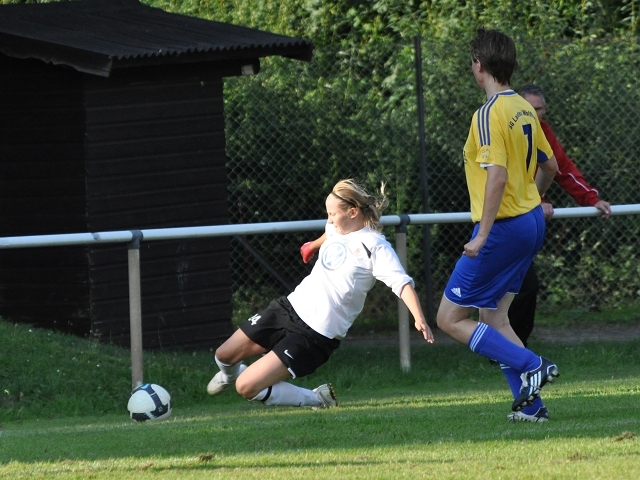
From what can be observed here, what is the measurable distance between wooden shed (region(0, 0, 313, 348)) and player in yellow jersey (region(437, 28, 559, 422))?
13.1 ft

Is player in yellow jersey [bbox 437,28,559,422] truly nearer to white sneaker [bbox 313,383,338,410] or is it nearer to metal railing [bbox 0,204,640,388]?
white sneaker [bbox 313,383,338,410]

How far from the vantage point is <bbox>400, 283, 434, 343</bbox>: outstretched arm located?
6.02m

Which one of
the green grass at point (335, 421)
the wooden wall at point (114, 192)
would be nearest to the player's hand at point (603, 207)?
the green grass at point (335, 421)

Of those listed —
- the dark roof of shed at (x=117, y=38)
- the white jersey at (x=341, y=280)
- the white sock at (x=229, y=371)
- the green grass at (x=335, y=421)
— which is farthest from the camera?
the dark roof of shed at (x=117, y=38)

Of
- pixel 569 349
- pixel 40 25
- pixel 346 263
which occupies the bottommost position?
pixel 569 349

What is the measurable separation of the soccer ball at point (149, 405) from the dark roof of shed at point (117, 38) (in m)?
3.06

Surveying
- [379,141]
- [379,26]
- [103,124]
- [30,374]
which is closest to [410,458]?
[30,374]

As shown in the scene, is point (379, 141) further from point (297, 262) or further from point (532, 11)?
point (532, 11)

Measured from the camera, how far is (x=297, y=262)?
36.3ft

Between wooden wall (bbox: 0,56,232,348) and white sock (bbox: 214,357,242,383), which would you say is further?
wooden wall (bbox: 0,56,232,348)

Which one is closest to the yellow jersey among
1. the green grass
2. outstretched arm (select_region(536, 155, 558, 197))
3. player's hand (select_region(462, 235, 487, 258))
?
player's hand (select_region(462, 235, 487, 258))

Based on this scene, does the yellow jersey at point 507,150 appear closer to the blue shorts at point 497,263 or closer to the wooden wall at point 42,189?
the blue shorts at point 497,263

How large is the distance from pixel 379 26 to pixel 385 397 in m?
7.82

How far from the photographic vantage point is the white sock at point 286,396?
7016 millimetres
